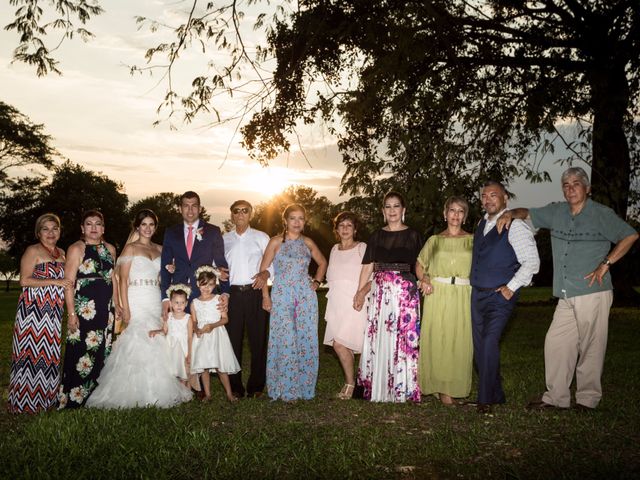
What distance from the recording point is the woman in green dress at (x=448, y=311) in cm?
755

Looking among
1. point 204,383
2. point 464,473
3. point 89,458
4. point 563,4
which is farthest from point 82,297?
point 563,4

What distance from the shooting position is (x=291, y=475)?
4.99 metres

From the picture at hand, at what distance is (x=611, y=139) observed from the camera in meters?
16.6

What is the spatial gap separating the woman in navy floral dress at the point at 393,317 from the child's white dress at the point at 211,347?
165 cm

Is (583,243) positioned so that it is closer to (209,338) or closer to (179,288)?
(209,338)

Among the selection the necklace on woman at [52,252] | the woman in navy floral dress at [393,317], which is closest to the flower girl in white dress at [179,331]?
the necklace on woman at [52,252]

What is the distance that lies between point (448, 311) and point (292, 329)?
1.96 m

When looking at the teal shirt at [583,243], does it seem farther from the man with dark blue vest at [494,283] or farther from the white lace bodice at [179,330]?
the white lace bodice at [179,330]

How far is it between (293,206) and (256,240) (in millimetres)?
681

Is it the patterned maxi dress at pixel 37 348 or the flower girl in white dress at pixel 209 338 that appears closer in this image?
the patterned maxi dress at pixel 37 348

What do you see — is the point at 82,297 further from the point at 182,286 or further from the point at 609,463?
the point at 609,463

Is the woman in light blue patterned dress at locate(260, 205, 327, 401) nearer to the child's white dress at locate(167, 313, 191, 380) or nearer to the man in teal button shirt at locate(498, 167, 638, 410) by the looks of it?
the child's white dress at locate(167, 313, 191, 380)

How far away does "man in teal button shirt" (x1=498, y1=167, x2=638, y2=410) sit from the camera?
23.5 feet

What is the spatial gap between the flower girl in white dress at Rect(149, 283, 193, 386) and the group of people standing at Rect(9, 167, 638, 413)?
13 millimetres
